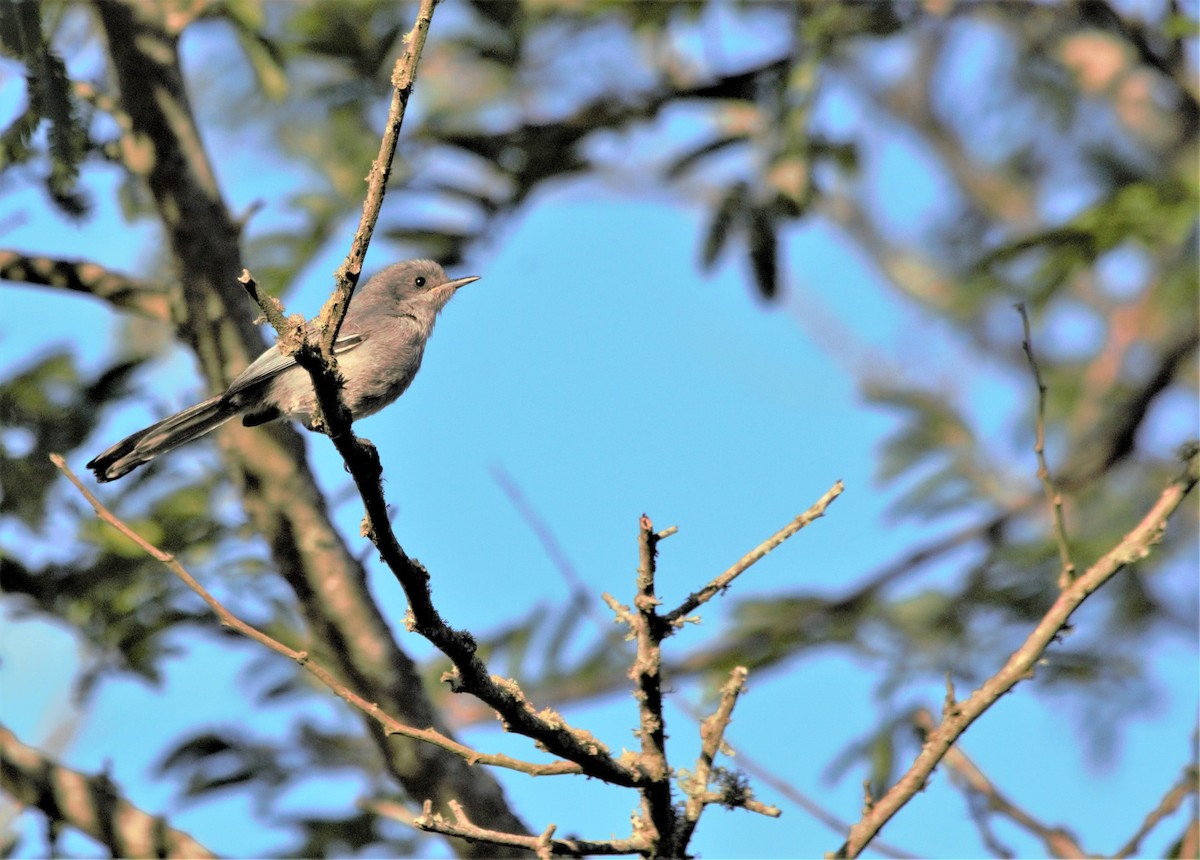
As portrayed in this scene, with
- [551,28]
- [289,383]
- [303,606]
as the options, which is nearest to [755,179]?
[551,28]

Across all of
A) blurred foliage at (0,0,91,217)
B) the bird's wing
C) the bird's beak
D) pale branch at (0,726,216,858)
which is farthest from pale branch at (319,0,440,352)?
the bird's beak

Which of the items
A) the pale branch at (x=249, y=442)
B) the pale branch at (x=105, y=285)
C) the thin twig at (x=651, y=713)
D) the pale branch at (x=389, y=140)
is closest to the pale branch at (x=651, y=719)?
the thin twig at (x=651, y=713)

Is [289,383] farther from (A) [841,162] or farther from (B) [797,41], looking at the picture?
(B) [797,41]

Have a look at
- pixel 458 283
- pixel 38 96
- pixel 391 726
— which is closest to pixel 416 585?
pixel 391 726

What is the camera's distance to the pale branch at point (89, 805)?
12.9 feet

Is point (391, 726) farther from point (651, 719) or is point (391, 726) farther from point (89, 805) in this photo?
point (89, 805)

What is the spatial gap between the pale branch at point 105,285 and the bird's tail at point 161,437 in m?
0.75

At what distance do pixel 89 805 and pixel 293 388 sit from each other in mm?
1473

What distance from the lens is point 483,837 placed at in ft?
8.79

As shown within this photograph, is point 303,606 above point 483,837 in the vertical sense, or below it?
above

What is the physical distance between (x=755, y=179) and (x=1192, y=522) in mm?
4988

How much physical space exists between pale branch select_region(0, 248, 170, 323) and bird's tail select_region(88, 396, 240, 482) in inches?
29.5

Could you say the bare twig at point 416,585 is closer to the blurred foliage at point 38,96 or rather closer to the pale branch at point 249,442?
the pale branch at point 249,442

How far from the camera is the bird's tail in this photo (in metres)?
4.08
